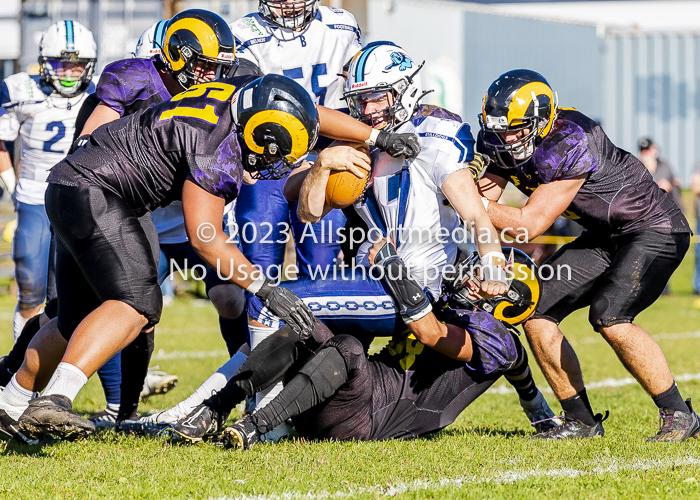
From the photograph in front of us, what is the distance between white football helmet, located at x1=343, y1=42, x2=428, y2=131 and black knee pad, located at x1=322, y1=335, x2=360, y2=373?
1099mm

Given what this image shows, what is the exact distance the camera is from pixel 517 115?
14.1 feet

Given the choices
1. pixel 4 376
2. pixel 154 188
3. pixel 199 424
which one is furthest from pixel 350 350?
pixel 4 376

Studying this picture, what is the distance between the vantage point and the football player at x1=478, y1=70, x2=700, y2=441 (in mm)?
4324

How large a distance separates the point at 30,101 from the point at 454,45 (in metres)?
14.4

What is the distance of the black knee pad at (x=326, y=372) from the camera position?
3.80 metres

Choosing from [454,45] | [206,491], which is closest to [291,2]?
[206,491]

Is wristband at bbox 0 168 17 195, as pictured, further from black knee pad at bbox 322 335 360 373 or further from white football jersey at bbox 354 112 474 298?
black knee pad at bbox 322 335 360 373

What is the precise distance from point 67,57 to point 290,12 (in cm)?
173

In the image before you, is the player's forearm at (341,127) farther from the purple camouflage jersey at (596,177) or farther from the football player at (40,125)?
the football player at (40,125)

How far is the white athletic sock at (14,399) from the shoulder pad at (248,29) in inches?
92.5

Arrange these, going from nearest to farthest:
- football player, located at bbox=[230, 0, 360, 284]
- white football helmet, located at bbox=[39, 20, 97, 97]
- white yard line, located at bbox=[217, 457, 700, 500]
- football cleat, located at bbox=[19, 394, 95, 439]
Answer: white yard line, located at bbox=[217, 457, 700, 500] → football cleat, located at bbox=[19, 394, 95, 439] → football player, located at bbox=[230, 0, 360, 284] → white football helmet, located at bbox=[39, 20, 97, 97]

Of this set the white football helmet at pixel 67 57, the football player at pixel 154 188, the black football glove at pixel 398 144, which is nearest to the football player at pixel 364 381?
the football player at pixel 154 188

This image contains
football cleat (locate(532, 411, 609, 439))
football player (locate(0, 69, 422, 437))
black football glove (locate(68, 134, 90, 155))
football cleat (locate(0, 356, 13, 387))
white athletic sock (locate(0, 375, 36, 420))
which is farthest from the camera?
football cleat (locate(0, 356, 13, 387))

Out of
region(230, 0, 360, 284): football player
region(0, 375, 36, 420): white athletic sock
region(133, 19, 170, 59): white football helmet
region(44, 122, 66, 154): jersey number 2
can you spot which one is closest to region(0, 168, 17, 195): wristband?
region(44, 122, 66, 154): jersey number 2
